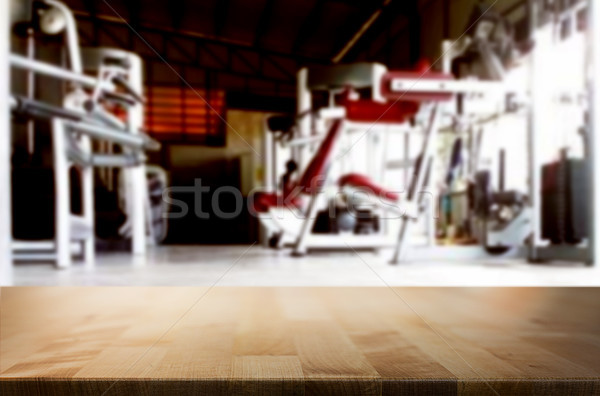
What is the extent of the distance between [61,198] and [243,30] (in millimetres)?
995

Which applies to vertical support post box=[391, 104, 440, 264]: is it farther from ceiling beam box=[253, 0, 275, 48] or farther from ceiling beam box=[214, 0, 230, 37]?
ceiling beam box=[214, 0, 230, 37]

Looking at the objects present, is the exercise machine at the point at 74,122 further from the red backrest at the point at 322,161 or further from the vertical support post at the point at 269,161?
the vertical support post at the point at 269,161

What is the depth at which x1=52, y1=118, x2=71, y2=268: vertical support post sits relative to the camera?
1767 mm

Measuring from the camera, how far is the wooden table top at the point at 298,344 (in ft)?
1.27

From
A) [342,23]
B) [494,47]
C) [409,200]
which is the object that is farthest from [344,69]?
[494,47]

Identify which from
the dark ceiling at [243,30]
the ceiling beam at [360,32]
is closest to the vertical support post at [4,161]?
the dark ceiling at [243,30]

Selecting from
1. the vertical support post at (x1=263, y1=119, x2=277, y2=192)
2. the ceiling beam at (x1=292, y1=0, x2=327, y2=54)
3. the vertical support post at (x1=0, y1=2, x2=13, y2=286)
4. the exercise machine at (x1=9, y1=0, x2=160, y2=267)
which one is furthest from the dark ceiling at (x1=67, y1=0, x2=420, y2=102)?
the vertical support post at (x1=0, y1=2, x2=13, y2=286)

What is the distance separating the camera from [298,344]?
20.4 inches

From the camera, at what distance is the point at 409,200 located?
2.13 m

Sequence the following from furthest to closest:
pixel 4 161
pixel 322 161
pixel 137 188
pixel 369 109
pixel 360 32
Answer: pixel 137 188 → pixel 360 32 → pixel 322 161 → pixel 369 109 → pixel 4 161

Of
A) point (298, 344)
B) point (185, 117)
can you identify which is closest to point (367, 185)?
point (185, 117)

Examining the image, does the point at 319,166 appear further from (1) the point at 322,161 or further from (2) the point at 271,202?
(2) the point at 271,202

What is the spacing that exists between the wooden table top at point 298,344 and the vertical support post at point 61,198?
0.88 meters

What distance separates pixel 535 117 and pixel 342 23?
0.90 metres
